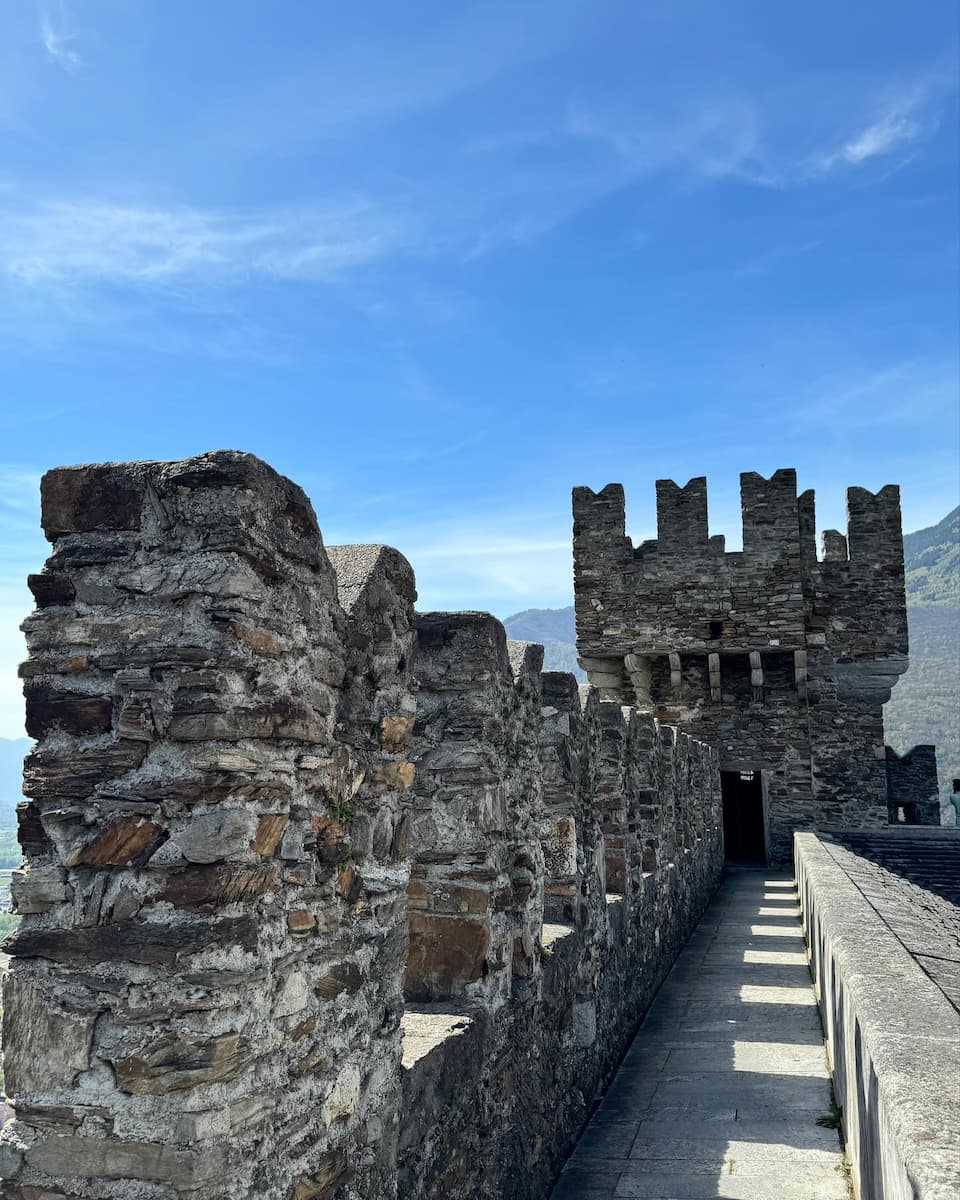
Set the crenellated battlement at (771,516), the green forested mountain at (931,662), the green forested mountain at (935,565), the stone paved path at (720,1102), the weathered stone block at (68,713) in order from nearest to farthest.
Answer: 1. the weathered stone block at (68,713)
2. the stone paved path at (720,1102)
3. the crenellated battlement at (771,516)
4. the green forested mountain at (931,662)
5. the green forested mountain at (935,565)

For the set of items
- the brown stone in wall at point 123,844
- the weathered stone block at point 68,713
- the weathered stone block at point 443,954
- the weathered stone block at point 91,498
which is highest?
the weathered stone block at point 91,498

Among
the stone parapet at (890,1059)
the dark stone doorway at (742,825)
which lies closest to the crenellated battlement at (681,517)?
the dark stone doorway at (742,825)

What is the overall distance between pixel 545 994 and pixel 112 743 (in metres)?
2.82

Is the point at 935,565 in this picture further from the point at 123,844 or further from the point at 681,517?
the point at 123,844

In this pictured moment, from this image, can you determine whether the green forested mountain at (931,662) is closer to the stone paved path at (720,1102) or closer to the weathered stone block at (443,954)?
the stone paved path at (720,1102)

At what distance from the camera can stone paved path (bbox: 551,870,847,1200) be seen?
445 cm

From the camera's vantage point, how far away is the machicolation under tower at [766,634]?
18875 mm

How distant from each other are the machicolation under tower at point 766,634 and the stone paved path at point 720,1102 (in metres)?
10.0

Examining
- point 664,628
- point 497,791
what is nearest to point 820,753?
point 664,628

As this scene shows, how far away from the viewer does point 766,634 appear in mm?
18750

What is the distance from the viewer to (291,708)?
2387mm

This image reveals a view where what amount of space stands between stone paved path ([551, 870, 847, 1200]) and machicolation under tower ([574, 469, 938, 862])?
10.0m

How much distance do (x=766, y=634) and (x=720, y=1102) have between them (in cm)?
1385

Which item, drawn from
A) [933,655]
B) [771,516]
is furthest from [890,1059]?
[933,655]
